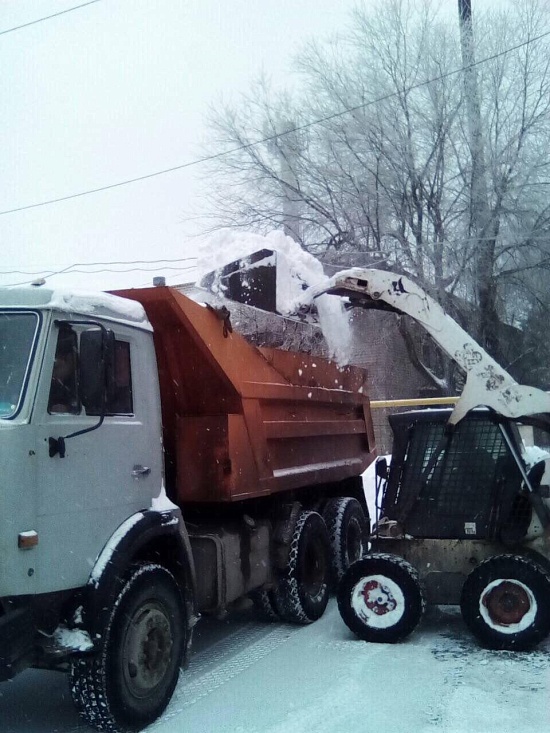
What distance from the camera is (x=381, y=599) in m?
6.34

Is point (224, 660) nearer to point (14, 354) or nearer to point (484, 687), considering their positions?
point (484, 687)

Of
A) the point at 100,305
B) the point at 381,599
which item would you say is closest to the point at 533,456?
the point at 381,599

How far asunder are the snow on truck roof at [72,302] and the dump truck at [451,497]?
71.1 inches

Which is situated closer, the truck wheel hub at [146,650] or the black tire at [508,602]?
the truck wheel hub at [146,650]

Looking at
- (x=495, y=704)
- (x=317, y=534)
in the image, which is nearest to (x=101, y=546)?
(x=495, y=704)

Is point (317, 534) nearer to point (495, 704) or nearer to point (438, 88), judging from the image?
point (495, 704)

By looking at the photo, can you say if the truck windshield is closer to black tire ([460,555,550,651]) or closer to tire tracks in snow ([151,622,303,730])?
tire tracks in snow ([151,622,303,730])

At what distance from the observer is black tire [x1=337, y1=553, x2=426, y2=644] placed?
625cm

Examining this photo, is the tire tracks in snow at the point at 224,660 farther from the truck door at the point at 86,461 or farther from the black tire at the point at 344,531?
the truck door at the point at 86,461

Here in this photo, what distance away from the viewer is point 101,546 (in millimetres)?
4512

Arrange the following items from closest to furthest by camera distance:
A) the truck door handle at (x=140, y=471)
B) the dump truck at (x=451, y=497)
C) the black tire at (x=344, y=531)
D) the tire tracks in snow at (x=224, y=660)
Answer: the truck door handle at (x=140, y=471) < the tire tracks in snow at (x=224, y=660) < the dump truck at (x=451, y=497) < the black tire at (x=344, y=531)

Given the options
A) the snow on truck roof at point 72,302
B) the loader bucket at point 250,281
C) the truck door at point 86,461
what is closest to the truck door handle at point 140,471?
the truck door at point 86,461

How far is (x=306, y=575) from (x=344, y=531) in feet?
3.31

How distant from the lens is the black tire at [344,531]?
809cm
